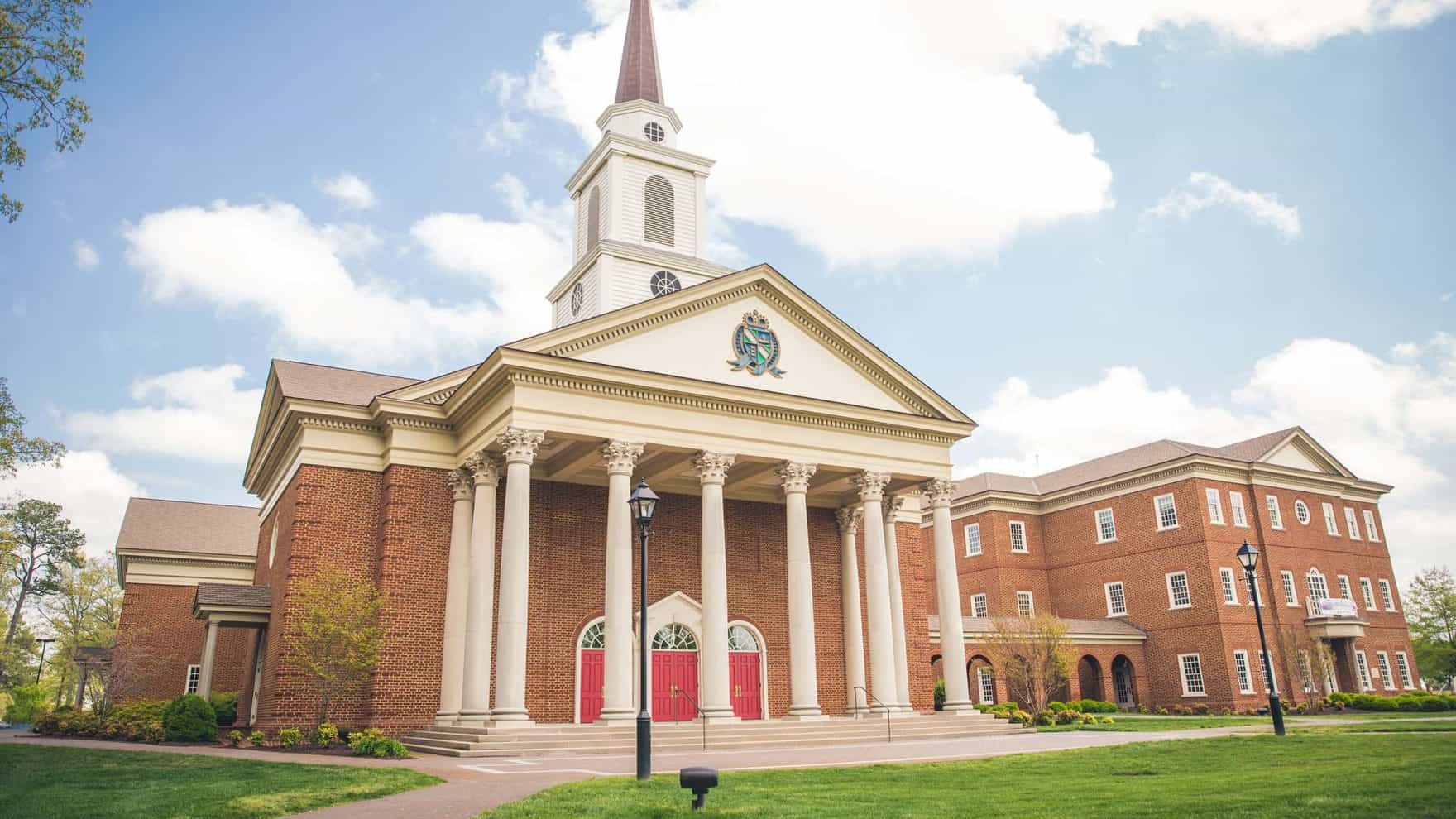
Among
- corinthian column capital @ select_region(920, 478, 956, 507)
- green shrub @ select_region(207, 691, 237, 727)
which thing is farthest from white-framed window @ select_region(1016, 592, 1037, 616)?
green shrub @ select_region(207, 691, 237, 727)

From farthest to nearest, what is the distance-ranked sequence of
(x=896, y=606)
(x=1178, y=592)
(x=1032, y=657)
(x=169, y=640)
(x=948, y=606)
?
1. (x=1178, y=592)
2. (x=169, y=640)
3. (x=1032, y=657)
4. (x=896, y=606)
5. (x=948, y=606)

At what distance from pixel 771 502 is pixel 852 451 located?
16.2 ft

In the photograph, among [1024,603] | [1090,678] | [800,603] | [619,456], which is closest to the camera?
[619,456]

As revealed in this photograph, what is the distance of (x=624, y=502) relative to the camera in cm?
2473

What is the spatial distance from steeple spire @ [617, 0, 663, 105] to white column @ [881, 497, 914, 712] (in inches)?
752

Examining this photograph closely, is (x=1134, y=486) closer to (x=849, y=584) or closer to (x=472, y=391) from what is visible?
(x=849, y=584)

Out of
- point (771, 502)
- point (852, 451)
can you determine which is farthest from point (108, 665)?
point (852, 451)

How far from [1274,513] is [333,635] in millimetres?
46383

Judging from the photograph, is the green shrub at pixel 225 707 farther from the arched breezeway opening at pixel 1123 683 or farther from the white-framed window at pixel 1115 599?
the white-framed window at pixel 1115 599

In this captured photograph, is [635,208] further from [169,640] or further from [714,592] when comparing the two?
[169,640]

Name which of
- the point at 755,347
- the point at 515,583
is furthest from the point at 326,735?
the point at 755,347

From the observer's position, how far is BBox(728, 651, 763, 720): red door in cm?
3128

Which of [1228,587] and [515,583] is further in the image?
[1228,587]

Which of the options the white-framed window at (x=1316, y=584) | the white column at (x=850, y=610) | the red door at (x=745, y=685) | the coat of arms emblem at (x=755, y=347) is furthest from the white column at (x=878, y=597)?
the white-framed window at (x=1316, y=584)
